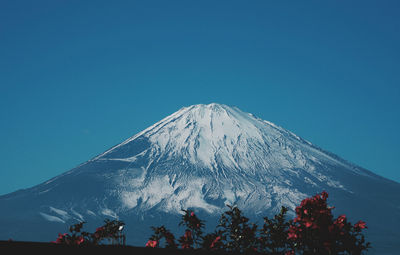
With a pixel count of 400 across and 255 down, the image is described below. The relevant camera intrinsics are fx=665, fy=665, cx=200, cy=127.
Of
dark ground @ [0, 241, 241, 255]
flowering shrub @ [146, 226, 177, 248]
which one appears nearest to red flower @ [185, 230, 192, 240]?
flowering shrub @ [146, 226, 177, 248]

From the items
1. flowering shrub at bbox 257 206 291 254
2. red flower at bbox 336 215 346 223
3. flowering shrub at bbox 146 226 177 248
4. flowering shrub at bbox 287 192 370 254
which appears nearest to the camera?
flowering shrub at bbox 287 192 370 254

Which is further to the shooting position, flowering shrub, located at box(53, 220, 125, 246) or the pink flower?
flowering shrub, located at box(53, 220, 125, 246)

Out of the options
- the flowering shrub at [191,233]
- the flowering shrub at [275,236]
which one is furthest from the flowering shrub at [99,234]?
the flowering shrub at [275,236]

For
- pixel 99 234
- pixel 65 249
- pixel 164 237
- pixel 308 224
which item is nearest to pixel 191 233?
pixel 164 237

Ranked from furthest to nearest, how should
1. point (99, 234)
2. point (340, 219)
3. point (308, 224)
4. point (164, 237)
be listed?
1. point (99, 234)
2. point (164, 237)
3. point (340, 219)
4. point (308, 224)

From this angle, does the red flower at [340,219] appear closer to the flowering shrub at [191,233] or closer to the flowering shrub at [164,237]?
the flowering shrub at [191,233]

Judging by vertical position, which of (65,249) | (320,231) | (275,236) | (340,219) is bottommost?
(65,249)

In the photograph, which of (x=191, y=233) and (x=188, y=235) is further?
(x=191, y=233)

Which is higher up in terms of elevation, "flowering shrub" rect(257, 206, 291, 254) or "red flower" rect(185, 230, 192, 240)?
"flowering shrub" rect(257, 206, 291, 254)

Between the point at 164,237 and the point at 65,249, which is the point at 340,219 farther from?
the point at 65,249

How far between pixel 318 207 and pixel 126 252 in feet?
20.1

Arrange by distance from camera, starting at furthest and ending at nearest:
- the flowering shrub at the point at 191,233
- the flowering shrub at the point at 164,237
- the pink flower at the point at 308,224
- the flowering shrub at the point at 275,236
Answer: the flowering shrub at the point at 275,236
the flowering shrub at the point at 191,233
the flowering shrub at the point at 164,237
the pink flower at the point at 308,224

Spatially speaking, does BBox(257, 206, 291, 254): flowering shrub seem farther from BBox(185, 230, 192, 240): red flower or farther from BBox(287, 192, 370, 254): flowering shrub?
BBox(287, 192, 370, 254): flowering shrub

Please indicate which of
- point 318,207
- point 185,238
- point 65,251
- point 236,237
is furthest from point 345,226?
point 65,251
